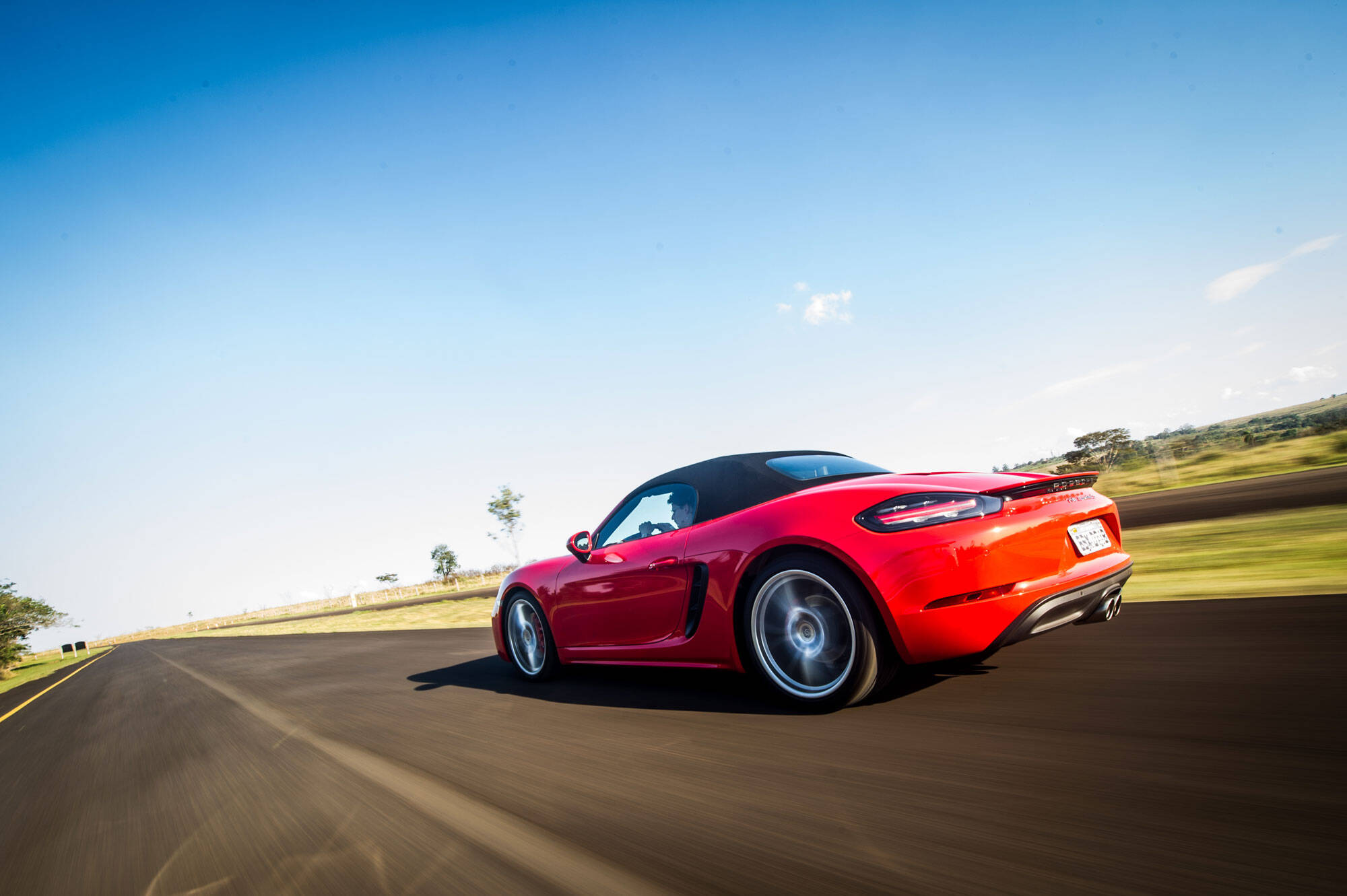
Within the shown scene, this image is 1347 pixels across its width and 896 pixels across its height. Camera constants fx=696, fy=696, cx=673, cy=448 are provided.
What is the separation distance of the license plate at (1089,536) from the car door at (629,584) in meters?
1.84

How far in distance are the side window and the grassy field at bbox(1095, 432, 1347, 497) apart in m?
18.4

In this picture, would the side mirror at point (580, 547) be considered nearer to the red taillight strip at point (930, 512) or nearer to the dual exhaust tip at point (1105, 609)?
the red taillight strip at point (930, 512)

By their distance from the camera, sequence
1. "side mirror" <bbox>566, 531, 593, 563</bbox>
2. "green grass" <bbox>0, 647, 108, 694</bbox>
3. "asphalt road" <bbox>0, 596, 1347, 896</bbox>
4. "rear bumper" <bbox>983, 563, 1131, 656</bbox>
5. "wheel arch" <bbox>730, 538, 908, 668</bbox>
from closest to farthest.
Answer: "asphalt road" <bbox>0, 596, 1347, 896</bbox> → "rear bumper" <bbox>983, 563, 1131, 656</bbox> → "wheel arch" <bbox>730, 538, 908, 668</bbox> → "side mirror" <bbox>566, 531, 593, 563</bbox> → "green grass" <bbox>0, 647, 108, 694</bbox>

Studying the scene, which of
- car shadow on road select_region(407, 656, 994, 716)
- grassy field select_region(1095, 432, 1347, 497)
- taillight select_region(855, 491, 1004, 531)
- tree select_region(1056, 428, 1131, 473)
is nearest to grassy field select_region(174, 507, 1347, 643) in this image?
car shadow on road select_region(407, 656, 994, 716)

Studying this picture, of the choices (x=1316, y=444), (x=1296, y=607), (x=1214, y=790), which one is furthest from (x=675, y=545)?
(x=1316, y=444)

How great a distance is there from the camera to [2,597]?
1983 inches

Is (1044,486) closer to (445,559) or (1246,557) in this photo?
(1246,557)

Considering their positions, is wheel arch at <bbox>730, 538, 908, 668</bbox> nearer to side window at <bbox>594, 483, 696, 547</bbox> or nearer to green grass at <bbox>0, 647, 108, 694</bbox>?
side window at <bbox>594, 483, 696, 547</bbox>

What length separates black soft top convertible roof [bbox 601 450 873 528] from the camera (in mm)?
3648

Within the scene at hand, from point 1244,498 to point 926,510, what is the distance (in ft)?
39.0

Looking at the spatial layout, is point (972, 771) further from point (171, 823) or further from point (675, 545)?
point (171, 823)

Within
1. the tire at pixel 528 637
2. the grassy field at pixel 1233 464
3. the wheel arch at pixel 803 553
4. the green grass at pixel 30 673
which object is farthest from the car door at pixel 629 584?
the green grass at pixel 30 673

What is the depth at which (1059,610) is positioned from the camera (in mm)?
2895

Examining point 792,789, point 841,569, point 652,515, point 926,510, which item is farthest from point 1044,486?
point 652,515
